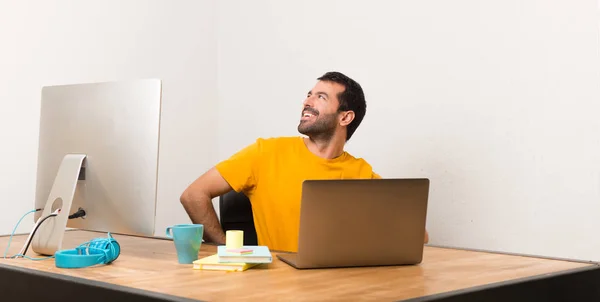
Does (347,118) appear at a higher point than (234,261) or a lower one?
higher

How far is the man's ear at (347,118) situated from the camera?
2.52 metres

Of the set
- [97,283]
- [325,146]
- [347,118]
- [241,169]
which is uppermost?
[347,118]

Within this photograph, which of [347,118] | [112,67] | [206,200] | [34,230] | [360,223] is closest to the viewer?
[360,223]

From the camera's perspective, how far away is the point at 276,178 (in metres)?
2.33

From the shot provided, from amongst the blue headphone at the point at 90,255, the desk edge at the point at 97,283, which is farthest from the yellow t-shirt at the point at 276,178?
the desk edge at the point at 97,283

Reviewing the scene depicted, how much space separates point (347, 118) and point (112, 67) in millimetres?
1448

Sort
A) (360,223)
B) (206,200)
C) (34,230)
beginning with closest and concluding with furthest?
1. (360,223)
2. (34,230)
3. (206,200)

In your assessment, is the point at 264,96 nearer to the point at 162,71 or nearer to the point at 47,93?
the point at 162,71

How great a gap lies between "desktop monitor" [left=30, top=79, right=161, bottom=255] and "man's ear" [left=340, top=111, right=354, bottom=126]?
104cm

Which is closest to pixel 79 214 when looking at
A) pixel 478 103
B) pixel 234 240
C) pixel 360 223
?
pixel 234 240

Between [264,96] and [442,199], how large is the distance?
1.28m

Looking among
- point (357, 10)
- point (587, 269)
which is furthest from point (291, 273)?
point (357, 10)

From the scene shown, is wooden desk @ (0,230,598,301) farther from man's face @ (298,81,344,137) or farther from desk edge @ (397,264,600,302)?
man's face @ (298,81,344,137)

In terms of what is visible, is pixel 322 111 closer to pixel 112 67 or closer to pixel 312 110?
pixel 312 110
